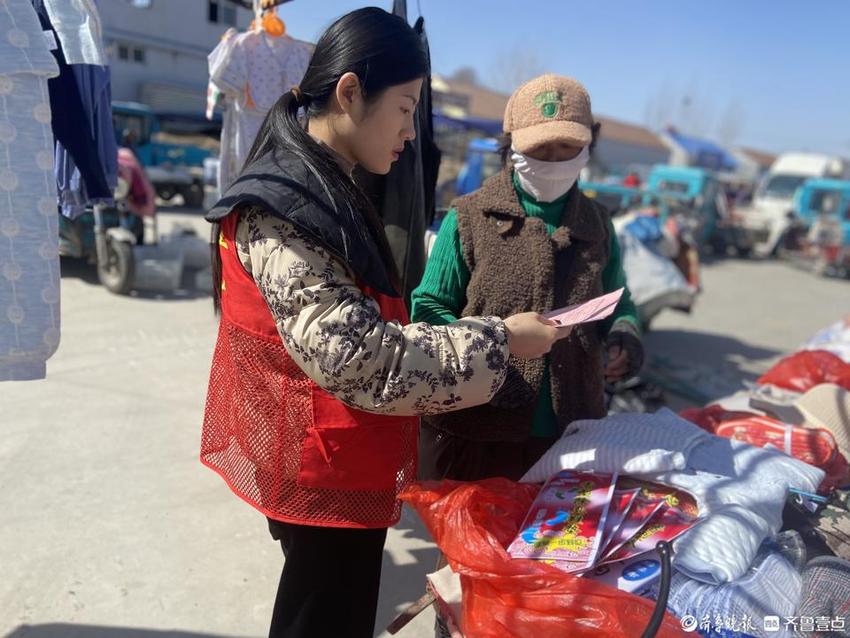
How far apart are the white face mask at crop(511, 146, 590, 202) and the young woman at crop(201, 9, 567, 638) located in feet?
2.15

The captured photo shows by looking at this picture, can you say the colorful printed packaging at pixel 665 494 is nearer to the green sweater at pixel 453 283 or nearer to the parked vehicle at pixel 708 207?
the green sweater at pixel 453 283

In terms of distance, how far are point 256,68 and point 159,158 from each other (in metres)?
13.3

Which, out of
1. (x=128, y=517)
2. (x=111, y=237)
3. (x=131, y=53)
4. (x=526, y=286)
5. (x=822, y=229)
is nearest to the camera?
(x=526, y=286)

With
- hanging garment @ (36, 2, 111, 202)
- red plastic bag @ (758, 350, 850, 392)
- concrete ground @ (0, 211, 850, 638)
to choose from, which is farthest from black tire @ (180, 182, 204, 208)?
red plastic bag @ (758, 350, 850, 392)

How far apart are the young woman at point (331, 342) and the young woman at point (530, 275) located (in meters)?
0.43

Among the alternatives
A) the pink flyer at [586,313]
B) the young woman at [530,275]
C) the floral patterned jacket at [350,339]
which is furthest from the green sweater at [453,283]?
the floral patterned jacket at [350,339]

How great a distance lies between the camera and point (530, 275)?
1855 millimetres

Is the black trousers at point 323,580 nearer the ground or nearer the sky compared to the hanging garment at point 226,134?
nearer the ground

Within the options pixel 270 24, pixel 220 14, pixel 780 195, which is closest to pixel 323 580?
pixel 270 24

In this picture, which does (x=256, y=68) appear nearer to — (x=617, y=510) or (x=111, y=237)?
(x=111, y=237)

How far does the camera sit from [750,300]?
10172 millimetres

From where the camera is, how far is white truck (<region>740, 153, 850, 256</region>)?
15.9 meters

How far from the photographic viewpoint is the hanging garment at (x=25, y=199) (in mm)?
1437

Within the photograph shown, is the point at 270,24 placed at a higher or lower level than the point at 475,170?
higher
